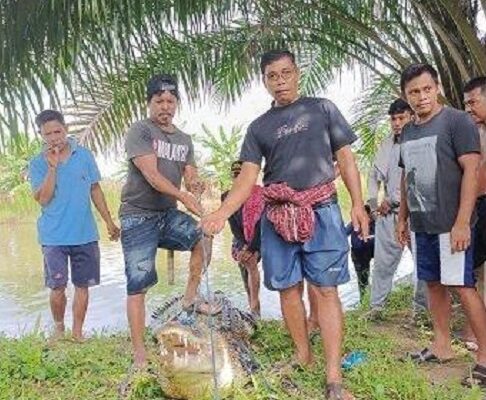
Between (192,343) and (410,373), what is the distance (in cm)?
98

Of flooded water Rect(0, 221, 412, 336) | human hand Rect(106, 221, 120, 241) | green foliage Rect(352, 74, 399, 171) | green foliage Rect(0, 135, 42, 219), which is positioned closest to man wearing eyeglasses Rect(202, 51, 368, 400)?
human hand Rect(106, 221, 120, 241)

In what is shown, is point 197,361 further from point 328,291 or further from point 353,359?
point 353,359

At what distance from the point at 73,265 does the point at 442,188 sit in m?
2.21

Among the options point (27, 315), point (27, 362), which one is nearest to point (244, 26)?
point (27, 362)

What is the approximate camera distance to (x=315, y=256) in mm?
3020

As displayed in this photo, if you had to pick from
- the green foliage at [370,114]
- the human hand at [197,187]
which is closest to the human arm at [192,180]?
the human hand at [197,187]

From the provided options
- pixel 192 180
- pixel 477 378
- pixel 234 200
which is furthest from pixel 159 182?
pixel 477 378

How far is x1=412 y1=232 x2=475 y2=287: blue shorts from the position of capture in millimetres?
3137

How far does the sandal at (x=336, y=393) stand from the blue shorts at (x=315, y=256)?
41 centimetres

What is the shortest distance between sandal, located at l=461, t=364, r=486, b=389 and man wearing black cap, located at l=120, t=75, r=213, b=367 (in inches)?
47.4

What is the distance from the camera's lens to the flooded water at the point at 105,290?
653cm

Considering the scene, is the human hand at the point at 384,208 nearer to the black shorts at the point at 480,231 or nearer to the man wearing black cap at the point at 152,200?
the black shorts at the point at 480,231

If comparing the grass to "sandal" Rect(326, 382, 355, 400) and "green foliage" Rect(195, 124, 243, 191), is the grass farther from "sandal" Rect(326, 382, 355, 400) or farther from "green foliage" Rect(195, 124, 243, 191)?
"green foliage" Rect(195, 124, 243, 191)

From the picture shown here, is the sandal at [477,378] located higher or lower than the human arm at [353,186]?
lower
